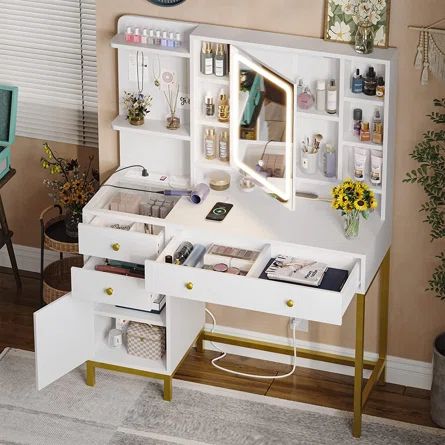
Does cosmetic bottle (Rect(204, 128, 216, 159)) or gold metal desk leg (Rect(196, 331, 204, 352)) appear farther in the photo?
gold metal desk leg (Rect(196, 331, 204, 352))

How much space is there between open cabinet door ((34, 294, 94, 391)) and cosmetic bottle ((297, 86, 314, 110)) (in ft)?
4.07

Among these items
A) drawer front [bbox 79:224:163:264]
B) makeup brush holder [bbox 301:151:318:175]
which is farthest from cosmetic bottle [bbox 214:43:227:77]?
drawer front [bbox 79:224:163:264]

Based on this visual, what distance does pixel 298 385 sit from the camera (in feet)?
17.4

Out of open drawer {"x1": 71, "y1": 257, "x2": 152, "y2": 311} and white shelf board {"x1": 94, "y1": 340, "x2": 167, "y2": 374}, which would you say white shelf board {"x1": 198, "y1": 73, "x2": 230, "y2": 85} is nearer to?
open drawer {"x1": 71, "y1": 257, "x2": 152, "y2": 311}

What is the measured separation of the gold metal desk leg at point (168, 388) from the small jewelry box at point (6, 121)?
4.32 feet

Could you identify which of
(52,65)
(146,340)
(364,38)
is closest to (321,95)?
(364,38)

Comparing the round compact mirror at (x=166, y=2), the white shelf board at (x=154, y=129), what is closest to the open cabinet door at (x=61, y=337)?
the white shelf board at (x=154, y=129)

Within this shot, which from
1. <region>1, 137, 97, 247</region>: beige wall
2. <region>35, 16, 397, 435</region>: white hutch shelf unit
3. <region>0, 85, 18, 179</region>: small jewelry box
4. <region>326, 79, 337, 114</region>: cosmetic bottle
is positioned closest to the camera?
<region>35, 16, 397, 435</region>: white hutch shelf unit

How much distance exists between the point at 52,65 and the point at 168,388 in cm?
170

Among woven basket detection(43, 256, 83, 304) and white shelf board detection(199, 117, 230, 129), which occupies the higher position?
white shelf board detection(199, 117, 230, 129)

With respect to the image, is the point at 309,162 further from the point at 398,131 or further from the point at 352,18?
the point at 352,18

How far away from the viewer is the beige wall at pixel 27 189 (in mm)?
5914

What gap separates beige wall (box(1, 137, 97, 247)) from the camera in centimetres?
591

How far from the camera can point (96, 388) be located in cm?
524
